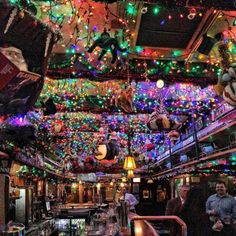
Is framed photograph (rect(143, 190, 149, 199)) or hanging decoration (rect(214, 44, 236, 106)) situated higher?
hanging decoration (rect(214, 44, 236, 106))

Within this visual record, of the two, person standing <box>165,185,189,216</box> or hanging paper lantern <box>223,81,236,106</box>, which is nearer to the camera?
hanging paper lantern <box>223,81,236,106</box>

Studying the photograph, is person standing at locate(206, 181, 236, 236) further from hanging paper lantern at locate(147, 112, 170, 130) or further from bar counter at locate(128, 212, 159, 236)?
hanging paper lantern at locate(147, 112, 170, 130)

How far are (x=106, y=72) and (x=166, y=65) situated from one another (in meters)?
1.07

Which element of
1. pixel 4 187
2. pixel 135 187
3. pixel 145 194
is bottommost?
pixel 145 194

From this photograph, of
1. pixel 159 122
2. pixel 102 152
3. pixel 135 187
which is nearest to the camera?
pixel 159 122

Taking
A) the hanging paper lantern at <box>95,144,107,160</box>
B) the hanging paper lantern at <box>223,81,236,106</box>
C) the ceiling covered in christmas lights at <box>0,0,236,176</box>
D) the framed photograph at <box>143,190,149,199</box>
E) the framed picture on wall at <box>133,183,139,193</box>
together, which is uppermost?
the ceiling covered in christmas lights at <box>0,0,236,176</box>

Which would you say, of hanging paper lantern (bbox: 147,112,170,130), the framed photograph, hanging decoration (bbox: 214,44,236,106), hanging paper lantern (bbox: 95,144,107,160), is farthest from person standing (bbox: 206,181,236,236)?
the framed photograph

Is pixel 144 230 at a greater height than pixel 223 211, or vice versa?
pixel 223 211

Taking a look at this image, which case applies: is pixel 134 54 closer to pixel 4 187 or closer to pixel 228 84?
pixel 228 84

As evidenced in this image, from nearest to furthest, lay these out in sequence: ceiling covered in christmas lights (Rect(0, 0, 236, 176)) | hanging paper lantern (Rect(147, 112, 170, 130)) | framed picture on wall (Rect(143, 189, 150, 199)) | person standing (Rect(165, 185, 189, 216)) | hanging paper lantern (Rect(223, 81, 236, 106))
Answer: hanging paper lantern (Rect(223, 81, 236, 106))
ceiling covered in christmas lights (Rect(0, 0, 236, 176))
hanging paper lantern (Rect(147, 112, 170, 130))
person standing (Rect(165, 185, 189, 216))
framed picture on wall (Rect(143, 189, 150, 199))

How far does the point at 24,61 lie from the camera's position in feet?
6.89

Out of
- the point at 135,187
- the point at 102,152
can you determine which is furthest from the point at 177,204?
the point at 135,187

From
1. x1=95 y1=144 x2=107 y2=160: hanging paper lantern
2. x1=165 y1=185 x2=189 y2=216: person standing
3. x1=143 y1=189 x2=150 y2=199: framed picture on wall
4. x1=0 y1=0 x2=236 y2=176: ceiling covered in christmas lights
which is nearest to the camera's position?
x1=0 y1=0 x2=236 y2=176: ceiling covered in christmas lights

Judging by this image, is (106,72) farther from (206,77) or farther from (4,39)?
(4,39)
